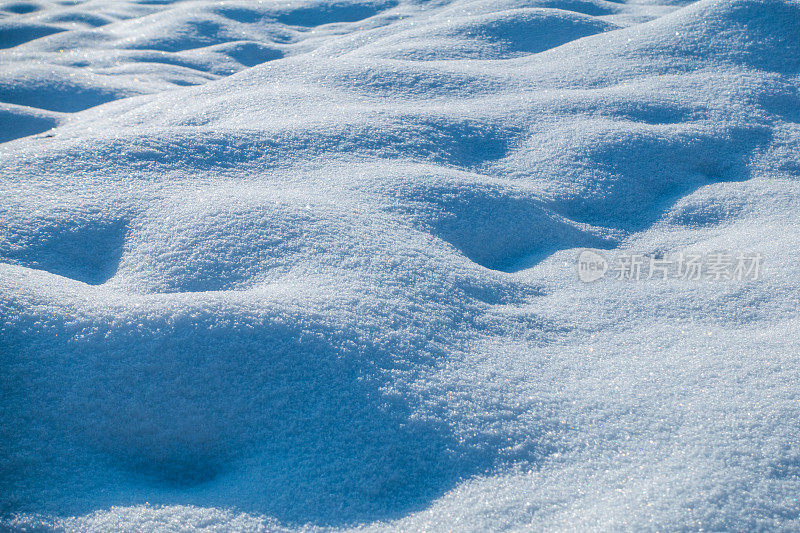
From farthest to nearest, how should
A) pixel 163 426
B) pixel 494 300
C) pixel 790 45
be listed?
1. pixel 790 45
2. pixel 494 300
3. pixel 163 426

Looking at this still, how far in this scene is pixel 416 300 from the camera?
3.96 ft

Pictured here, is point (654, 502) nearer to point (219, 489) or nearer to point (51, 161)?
point (219, 489)

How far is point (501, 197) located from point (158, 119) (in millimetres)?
1225

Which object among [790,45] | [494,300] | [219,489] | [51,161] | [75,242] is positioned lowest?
[219,489]

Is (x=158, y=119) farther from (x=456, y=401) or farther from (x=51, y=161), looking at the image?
(x=456, y=401)

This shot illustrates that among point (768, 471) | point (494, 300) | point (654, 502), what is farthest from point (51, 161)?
point (768, 471)

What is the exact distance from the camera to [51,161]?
1.59 metres

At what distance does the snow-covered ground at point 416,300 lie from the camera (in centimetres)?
90

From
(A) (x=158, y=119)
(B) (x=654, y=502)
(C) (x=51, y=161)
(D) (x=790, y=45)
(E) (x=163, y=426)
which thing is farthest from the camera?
(D) (x=790, y=45)

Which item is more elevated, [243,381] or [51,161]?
[51,161]

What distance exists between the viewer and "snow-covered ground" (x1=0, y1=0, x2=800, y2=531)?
90cm

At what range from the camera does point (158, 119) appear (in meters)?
2.00

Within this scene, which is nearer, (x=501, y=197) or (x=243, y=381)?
(x=243, y=381)

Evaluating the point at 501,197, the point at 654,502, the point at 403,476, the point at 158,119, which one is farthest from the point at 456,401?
the point at 158,119
